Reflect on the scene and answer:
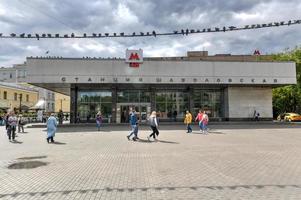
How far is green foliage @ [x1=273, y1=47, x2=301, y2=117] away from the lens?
50.0m

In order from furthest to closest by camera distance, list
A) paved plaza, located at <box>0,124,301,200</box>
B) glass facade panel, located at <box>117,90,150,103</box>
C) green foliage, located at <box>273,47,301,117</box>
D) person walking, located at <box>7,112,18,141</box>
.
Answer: green foliage, located at <box>273,47,301,117</box>, glass facade panel, located at <box>117,90,150,103</box>, person walking, located at <box>7,112,18,141</box>, paved plaza, located at <box>0,124,301,200</box>

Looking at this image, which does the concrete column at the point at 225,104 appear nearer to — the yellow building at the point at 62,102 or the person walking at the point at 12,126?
the person walking at the point at 12,126

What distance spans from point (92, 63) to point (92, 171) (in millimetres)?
25362

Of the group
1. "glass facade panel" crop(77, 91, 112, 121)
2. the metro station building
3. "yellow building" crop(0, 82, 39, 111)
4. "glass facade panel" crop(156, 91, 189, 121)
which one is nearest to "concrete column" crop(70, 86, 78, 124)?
the metro station building

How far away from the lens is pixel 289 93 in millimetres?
52344

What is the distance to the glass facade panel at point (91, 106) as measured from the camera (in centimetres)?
3766

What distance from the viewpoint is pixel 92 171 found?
31.0 ft

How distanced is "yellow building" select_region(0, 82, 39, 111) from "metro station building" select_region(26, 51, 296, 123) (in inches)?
813

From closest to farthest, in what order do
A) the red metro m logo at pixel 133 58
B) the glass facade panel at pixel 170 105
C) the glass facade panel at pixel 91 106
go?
the red metro m logo at pixel 133 58 < the glass facade panel at pixel 91 106 < the glass facade panel at pixel 170 105

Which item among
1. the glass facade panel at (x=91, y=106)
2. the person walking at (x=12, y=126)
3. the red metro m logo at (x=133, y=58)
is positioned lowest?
the person walking at (x=12, y=126)

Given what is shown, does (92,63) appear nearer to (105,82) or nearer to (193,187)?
(105,82)

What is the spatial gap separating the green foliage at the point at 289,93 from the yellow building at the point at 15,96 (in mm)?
41260

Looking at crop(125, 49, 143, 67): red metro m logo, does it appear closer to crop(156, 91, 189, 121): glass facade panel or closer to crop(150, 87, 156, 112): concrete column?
crop(150, 87, 156, 112): concrete column

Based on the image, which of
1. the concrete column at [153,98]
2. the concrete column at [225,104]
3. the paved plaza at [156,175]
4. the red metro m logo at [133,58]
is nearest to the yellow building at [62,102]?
the concrete column at [153,98]
